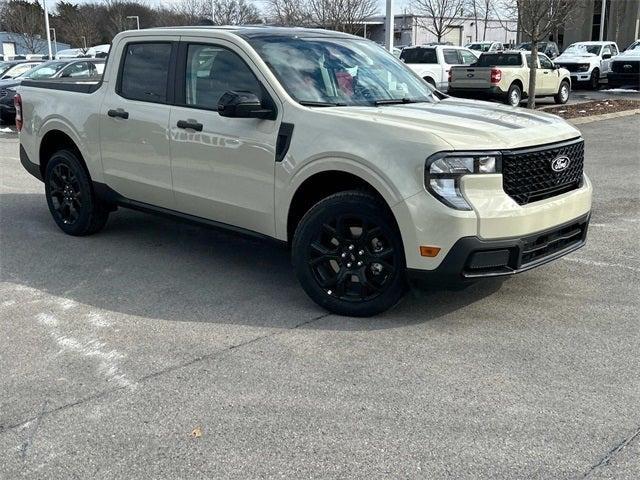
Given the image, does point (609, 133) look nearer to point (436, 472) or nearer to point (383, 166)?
point (383, 166)

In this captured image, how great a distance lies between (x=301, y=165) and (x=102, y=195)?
101 inches

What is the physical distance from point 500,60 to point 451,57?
194cm

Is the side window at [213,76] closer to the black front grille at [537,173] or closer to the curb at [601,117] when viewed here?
the black front grille at [537,173]

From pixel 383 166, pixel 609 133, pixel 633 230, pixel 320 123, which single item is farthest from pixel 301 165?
pixel 609 133

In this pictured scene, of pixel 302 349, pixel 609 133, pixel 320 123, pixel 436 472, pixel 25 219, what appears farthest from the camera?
pixel 609 133

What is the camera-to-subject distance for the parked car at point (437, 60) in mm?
21719

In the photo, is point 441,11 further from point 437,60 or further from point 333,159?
point 333,159

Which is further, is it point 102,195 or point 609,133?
point 609,133

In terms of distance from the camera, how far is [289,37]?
545 cm

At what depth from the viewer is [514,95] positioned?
20.4 meters

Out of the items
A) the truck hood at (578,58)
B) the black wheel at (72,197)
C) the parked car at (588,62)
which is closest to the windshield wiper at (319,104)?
the black wheel at (72,197)

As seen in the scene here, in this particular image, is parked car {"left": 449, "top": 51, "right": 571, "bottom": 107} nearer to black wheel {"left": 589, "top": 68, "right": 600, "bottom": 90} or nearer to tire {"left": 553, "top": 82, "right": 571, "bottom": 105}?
tire {"left": 553, "top": 82, "right": 571, "bottom": 105}

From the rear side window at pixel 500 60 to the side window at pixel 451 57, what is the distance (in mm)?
1216

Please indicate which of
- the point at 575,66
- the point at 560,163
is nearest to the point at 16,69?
the point at 560,163
